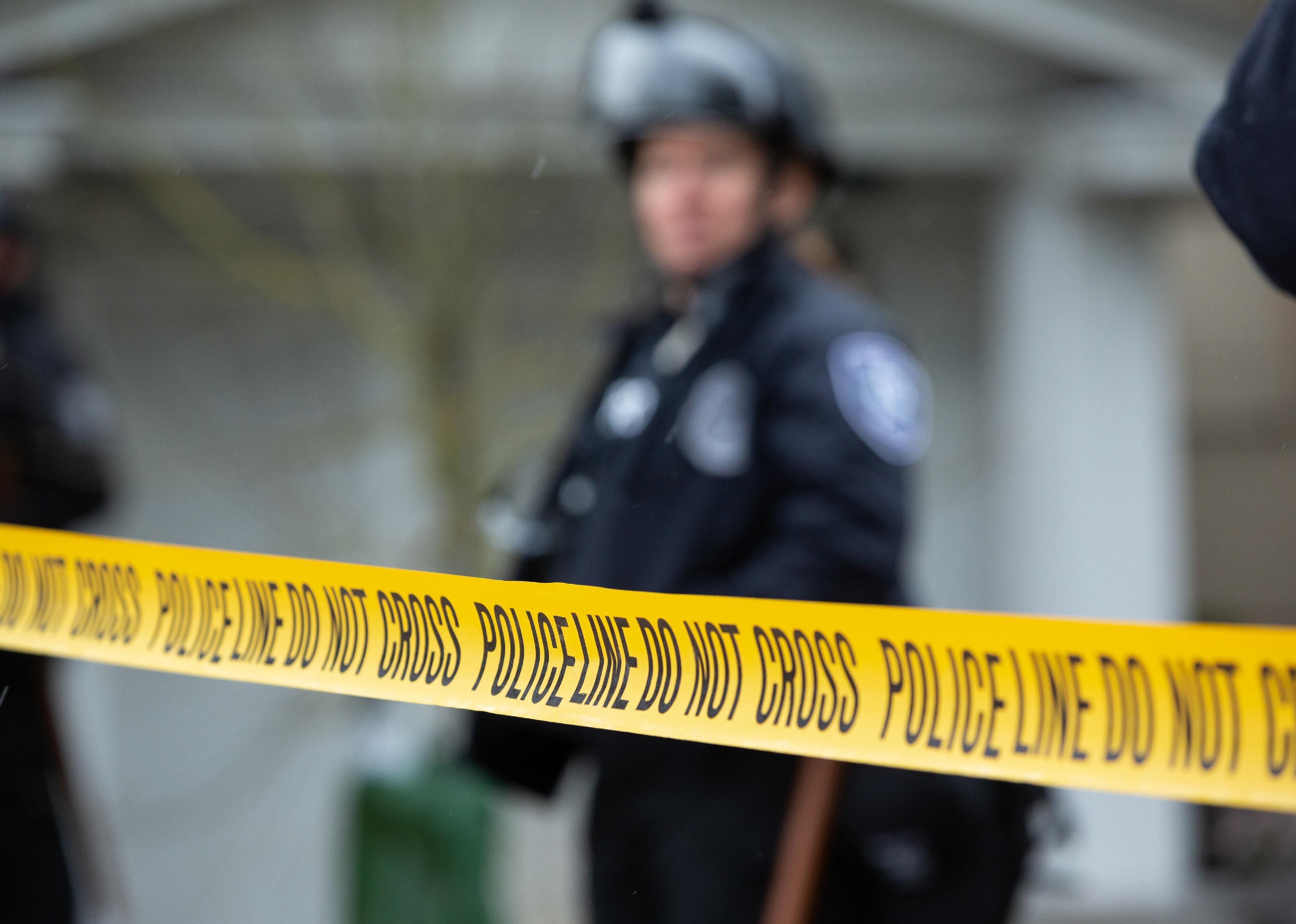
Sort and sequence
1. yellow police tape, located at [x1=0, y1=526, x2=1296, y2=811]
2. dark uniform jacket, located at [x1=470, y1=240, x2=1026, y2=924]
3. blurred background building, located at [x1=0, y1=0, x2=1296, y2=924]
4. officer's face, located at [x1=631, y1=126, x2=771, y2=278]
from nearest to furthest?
1. yellow police tape, located at [x1=0, y1=526, x2=1296, y2=811]
2. dark uniform jacket, located at [x1=470, y1=240, x2=1026, y2=924]
3. officer's face, located at [x1=631, y1=126, x2=771, y2=278]
4. blurred background building, located at [x1=0, y1=0, x2=1296, y2=924]

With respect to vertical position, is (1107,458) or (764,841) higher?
(764,841)

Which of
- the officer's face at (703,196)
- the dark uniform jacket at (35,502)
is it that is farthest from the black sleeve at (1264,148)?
the dark uniform jacket at (35,502)

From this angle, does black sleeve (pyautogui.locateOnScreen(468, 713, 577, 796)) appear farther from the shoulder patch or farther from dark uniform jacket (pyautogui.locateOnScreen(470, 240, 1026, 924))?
the shoulder patch

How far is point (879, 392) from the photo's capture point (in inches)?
71.1

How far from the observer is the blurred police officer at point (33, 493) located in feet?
8.50

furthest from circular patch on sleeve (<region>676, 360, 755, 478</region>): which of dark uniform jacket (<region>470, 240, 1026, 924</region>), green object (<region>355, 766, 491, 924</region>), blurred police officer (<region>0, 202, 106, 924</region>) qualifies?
green object (<region>355, 766, 491, 924</region>)

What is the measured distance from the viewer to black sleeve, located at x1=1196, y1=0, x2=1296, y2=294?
1.12 meters

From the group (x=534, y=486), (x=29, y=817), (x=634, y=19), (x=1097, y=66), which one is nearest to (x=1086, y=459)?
(x=1097, y=66)

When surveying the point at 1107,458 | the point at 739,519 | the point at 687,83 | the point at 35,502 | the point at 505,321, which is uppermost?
the point at 687,83

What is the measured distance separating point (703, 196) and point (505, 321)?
9.94 feet

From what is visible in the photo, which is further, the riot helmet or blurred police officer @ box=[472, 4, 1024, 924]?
the riot helmet

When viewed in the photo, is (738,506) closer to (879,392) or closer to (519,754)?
(879,392)

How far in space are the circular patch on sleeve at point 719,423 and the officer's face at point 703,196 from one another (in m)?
0.24

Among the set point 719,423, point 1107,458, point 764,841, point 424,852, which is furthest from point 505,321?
point 764,841
